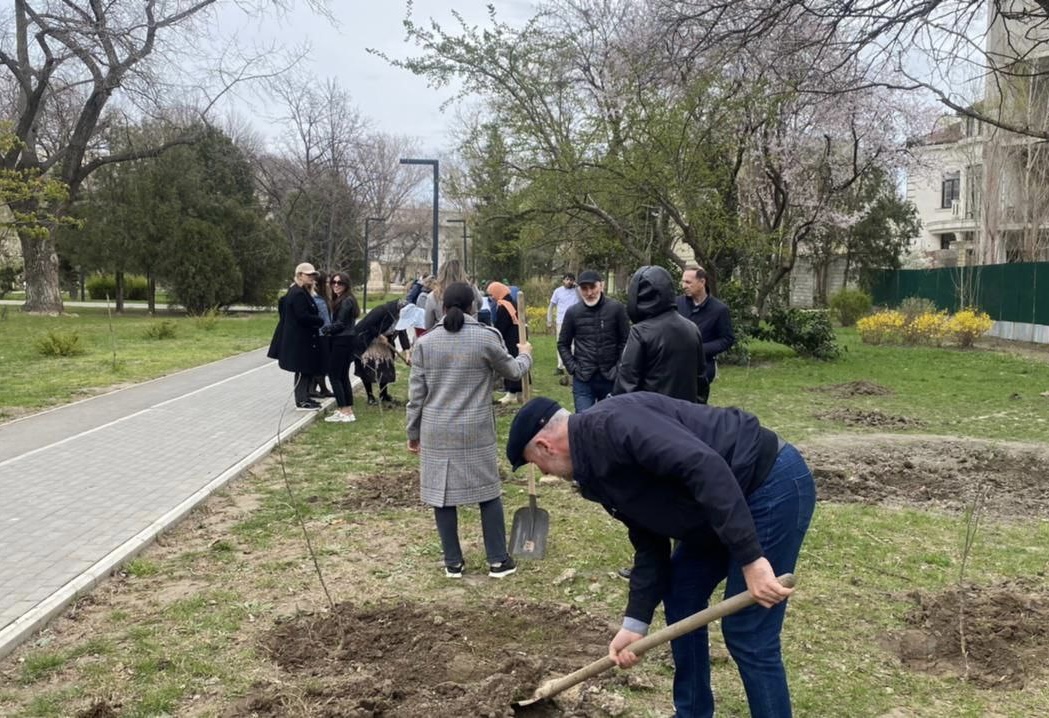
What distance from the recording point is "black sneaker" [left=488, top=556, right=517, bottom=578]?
16.5ft

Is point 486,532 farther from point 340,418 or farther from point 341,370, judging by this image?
point 341,370

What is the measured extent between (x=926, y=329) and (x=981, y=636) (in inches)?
770

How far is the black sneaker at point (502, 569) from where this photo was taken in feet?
16.5

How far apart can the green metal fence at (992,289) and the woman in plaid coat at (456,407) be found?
21978 mm

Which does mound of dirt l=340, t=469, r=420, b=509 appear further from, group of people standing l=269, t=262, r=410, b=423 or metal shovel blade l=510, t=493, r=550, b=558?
group of people standing l=269, t=262, r=410, b=423

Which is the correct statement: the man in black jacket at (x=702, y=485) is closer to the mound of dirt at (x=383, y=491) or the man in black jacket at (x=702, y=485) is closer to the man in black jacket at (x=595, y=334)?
the mound of dirt at (x=383, y=491)

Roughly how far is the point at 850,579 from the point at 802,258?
37.9 m

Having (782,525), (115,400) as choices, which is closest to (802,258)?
(115,400)

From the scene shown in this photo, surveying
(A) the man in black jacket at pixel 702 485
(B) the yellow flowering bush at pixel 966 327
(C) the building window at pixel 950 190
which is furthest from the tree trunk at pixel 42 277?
(C) the building window at pixel 950 190

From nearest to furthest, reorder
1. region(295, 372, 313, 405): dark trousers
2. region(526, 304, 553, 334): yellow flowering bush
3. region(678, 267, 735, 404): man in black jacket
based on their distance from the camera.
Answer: region(678, 267, 735, 404): man in black jacket < region(295, 372, 313, 405): dark trousers < region(526, 304, 553, 334): yellow flowering bush

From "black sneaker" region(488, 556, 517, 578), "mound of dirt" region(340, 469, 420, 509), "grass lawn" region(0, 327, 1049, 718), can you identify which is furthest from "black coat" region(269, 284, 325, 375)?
"black sneaker" region(488, 556, 517, 578)

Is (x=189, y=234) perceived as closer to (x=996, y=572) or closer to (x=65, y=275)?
(x=65, y=275)

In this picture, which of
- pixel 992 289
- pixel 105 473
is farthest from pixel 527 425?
pixel 992 289

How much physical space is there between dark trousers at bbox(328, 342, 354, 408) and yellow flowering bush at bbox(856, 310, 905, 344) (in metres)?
16.3
